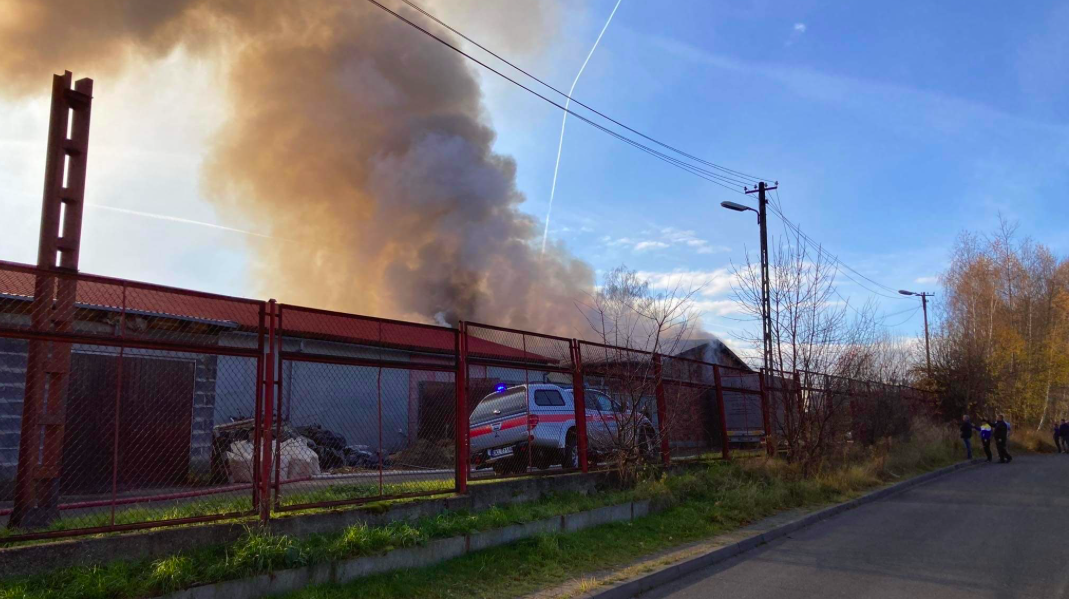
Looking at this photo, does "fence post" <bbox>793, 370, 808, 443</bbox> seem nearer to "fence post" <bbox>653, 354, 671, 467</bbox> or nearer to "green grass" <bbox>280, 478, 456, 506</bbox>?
"fence post" <bbox>653, 354, 671, 467</bbox>

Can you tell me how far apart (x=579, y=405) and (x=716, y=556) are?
108 inches

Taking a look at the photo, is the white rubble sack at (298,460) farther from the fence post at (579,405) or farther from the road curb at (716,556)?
the fence post at (579,405)

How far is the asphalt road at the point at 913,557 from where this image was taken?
18.3 feet

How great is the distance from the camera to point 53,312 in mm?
4754

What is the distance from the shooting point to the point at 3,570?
3.96 metres

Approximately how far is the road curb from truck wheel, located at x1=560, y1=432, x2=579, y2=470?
2458mm

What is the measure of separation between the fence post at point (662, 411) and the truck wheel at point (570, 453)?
131 cm

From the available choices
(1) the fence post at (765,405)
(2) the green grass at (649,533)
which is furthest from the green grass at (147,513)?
(1) the fence post at (765,405)

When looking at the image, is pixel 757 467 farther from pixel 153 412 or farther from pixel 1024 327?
pixel 1024 327

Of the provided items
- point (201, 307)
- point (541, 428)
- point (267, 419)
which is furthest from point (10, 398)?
point (541, 428)

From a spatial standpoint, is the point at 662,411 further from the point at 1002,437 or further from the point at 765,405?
the point at 1002,437

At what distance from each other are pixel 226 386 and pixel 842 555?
9736 mm

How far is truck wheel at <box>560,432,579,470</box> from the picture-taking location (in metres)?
9.20

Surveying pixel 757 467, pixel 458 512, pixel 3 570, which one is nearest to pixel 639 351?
pixel 757 467
